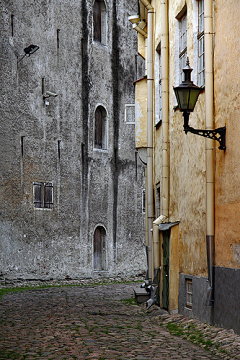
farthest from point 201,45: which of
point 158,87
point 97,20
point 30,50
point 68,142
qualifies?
point 97,20

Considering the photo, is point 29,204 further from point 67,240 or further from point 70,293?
point 70,293

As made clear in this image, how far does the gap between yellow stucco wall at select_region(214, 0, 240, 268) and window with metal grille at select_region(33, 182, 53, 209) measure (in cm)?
1181

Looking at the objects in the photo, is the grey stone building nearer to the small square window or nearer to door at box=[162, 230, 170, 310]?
the small square window

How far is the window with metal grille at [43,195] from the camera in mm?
18906

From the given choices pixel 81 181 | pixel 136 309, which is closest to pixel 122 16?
pixel 81 181

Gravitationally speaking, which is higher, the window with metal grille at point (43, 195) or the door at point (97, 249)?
the window with metal grille at point (43, 195)

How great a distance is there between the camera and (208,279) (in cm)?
782

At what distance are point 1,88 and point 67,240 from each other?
5.55 meters

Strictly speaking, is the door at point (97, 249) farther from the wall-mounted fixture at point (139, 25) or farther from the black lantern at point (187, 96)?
the black lantern at point (187, 96)

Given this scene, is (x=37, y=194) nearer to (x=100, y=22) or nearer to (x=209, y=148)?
(x=100, y=22)

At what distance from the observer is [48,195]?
1934 centimetres

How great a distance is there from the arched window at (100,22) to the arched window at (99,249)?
281 inches

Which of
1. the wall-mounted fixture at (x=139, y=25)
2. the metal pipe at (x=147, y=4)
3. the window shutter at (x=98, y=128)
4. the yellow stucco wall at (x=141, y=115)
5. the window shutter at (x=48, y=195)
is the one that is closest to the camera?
the metal pipe at (x=147, y=4)

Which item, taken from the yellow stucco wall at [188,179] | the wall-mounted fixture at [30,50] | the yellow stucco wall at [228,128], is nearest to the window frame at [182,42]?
the yellow stucco wall at [188,179]
